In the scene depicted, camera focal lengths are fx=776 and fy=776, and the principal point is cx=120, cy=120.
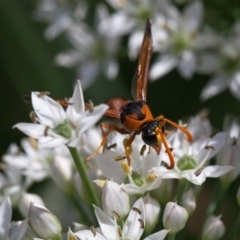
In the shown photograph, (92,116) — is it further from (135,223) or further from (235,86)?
(235,86)

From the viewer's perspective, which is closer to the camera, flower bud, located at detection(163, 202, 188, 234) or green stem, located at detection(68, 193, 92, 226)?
flower bud, located at detection(163, 202, 188, 234)

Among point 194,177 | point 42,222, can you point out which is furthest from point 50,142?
point 194,177

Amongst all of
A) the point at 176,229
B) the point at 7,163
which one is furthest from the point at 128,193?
the point at 7,163

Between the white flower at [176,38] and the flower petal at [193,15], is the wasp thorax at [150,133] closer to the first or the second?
the white flower at [176,38]

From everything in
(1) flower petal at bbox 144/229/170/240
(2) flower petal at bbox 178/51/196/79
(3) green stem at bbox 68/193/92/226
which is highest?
(2) flower petal at bbox 178/51/196/79

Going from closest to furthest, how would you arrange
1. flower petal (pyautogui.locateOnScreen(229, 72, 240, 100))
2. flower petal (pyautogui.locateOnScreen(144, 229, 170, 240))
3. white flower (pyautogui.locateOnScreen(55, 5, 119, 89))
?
flower petal (pyautogui.locateOnScreen(144, 229, 170, 240))
flower petal (pyautogui.locateOnScreen(229, 72, 240, 100))
white flower (pyautogui.locateOnScreen(55, 5, 119, 89))

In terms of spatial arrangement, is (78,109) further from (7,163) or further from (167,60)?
(167,60)

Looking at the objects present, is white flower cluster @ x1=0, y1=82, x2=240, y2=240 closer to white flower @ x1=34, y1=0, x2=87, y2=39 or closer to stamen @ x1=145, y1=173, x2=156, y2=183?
stamen @ x1=145, y1=173, x2=156, y2=183

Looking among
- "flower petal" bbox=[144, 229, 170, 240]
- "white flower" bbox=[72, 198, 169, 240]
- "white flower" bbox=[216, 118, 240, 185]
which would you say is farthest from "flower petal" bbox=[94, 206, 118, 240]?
"white flower" bbox=[216, 118, 240, 185]

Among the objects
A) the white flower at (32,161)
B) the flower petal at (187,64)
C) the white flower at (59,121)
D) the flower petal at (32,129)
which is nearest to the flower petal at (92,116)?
the white flower at (59,121)
